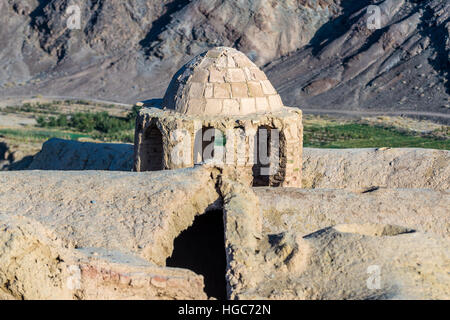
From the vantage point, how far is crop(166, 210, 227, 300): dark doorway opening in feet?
37.1

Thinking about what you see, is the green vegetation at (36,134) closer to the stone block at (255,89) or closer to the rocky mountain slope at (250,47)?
the rocky mountain slope at (250,47)

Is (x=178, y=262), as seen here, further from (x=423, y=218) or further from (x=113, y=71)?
(x=113, y=71)

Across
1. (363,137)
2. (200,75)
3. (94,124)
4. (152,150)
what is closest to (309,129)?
(363,137)

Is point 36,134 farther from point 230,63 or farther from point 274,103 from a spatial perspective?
point 274,103

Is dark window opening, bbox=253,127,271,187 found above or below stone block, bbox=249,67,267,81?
below

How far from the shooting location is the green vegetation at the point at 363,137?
35688 millimetres

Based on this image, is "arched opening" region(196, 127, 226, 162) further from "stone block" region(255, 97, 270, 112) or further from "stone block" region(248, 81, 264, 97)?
"stone block" region(248, 81, 264, 97)

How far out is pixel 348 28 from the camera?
58.7 metres

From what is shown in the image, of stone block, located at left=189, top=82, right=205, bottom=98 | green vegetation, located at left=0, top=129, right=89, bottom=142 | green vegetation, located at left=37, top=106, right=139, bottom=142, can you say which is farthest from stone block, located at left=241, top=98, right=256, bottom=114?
green vegetation, located at left=37, top=106, right=139, bottom=142

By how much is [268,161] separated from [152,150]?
281cm

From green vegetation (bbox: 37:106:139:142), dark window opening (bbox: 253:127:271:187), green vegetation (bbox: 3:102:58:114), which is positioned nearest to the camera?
dark window opening (bbox: 253:127:271:187)

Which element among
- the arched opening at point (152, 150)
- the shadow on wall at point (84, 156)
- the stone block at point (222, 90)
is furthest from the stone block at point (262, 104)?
the shadow on wall at point (84, 156)

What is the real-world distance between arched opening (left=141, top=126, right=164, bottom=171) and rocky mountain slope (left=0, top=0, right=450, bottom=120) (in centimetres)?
3529

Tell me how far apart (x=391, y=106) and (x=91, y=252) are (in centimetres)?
4340
